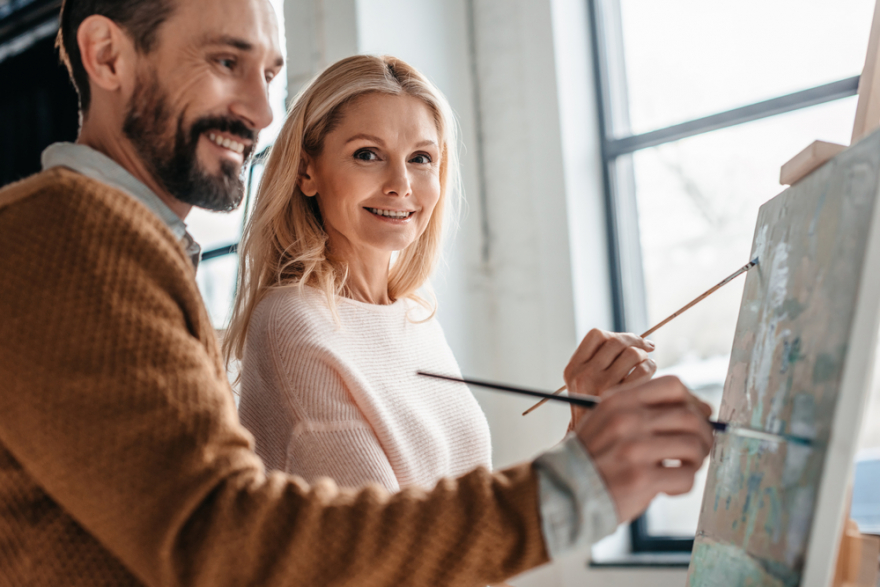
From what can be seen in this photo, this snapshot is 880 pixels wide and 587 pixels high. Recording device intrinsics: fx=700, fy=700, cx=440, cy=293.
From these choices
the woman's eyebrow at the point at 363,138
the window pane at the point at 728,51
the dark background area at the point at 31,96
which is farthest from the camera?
the dark background area at the point at 31,96

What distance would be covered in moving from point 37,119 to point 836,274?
360cm

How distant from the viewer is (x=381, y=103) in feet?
4.42

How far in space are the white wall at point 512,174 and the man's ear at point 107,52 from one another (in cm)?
135

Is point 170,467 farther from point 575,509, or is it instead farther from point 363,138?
point 363,138

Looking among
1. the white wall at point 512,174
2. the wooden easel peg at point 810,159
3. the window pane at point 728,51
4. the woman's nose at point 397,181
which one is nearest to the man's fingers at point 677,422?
the wooden easel peg at point 810,159

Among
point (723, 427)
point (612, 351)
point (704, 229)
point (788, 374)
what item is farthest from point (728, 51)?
point (723, 427)

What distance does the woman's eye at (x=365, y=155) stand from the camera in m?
1.34

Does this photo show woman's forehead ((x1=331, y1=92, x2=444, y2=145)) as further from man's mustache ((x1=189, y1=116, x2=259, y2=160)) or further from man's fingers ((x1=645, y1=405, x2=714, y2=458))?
man's fingers ((x1=645, y1=405, x2=714, y2=458))

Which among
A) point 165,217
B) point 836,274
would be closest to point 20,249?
point 165,217

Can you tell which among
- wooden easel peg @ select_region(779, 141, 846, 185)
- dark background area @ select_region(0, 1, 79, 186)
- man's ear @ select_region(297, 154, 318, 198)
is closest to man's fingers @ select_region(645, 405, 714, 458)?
wooden easel peg @ select_region(779, 141, 846, 185)

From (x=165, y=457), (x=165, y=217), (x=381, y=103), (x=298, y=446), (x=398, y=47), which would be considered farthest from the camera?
(x=398, y=47)

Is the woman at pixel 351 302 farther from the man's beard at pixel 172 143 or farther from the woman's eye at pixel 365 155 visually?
the man's beard at pixel 172 143

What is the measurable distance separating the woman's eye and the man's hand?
836 millimetres

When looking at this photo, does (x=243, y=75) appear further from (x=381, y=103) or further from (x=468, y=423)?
(x=468, y=423)
